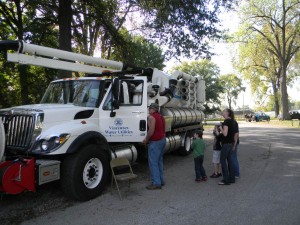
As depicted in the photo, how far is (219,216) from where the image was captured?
5.64 metres

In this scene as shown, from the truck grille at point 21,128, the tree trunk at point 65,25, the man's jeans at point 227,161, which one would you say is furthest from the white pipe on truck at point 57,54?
the tree trunk at point 65,25

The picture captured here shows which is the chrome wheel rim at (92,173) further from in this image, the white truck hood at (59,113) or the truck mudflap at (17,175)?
the truck mudflap at (17,175)

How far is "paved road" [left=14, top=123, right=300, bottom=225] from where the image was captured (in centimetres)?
554

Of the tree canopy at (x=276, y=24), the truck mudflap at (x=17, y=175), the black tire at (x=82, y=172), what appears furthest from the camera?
the tree canopy at (x=276, y=24)

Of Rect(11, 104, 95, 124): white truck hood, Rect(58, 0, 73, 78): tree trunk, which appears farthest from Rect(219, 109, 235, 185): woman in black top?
Rect(58, 0, 73, 78): tree trunk

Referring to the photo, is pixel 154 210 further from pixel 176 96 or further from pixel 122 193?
pixel 176 96

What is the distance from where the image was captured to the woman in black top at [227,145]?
791 cm

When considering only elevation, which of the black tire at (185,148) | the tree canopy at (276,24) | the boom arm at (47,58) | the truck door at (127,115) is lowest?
the black tire at (185,148)

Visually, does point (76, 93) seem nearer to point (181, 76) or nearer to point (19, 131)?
point (19, 131)

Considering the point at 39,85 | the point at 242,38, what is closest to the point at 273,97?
the point at 242,38

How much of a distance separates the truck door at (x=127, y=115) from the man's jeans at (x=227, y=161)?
2.00 m

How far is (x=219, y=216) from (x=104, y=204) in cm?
225

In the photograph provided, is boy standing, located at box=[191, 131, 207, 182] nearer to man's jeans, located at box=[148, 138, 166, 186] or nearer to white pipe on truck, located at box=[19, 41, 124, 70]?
man's jeans, located at box=[148, 138, 166, 186]

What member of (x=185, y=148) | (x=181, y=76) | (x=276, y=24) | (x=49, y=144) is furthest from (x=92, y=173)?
(x=276, y=24)
